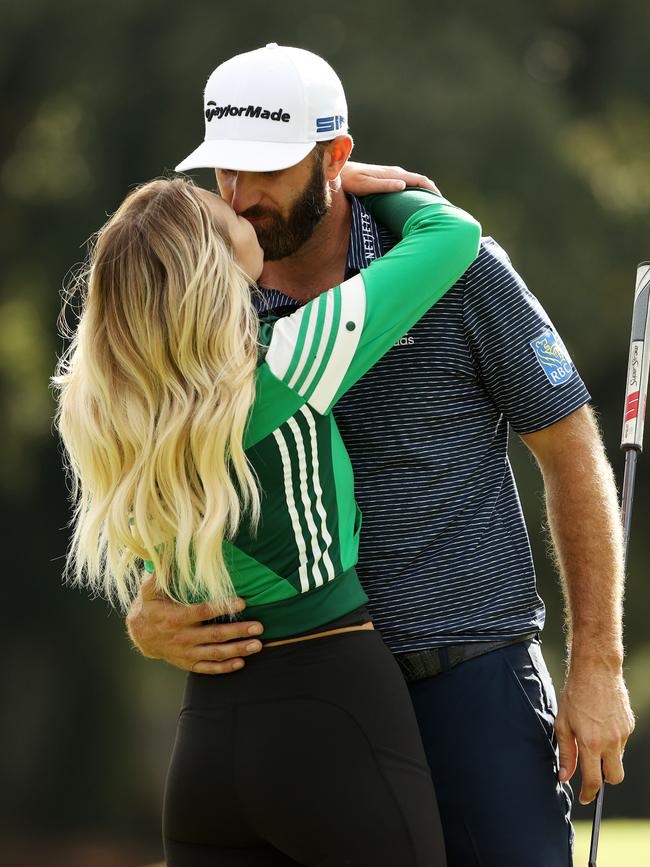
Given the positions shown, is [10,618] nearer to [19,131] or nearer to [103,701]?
[103,701]

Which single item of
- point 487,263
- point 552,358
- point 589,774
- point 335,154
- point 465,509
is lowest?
point 589,774

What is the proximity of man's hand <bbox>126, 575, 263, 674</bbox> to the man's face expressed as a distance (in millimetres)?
594

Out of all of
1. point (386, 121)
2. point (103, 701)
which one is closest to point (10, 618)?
point (103, 701)

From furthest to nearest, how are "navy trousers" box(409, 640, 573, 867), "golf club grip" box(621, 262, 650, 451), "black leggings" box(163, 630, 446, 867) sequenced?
"golf club grip" box(621, 262, 650, 451) → "navy trousers" box(409, 640, 573, 867) → "black leggings" box(163, 630, 446, 867)

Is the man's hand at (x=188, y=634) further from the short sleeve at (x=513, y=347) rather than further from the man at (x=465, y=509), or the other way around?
the short sleeve at (x=513, y=347)

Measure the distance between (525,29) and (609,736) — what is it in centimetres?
A: 661

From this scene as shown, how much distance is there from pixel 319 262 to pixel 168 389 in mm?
547

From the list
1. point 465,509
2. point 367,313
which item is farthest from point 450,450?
point 367,313

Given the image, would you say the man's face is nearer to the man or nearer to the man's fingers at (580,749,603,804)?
the man

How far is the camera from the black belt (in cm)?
204

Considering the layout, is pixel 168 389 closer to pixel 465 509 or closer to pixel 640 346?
pixel 465 509

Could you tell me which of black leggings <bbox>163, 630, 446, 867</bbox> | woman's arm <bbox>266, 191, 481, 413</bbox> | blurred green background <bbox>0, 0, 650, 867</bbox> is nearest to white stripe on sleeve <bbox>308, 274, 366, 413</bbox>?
woman's arm <bbox>266, 191, 481, 413</bbox>

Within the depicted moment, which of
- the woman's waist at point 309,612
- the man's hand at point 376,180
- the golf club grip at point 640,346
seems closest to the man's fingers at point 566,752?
the woman's waist at point 309,612

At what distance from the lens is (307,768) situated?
1740mm
